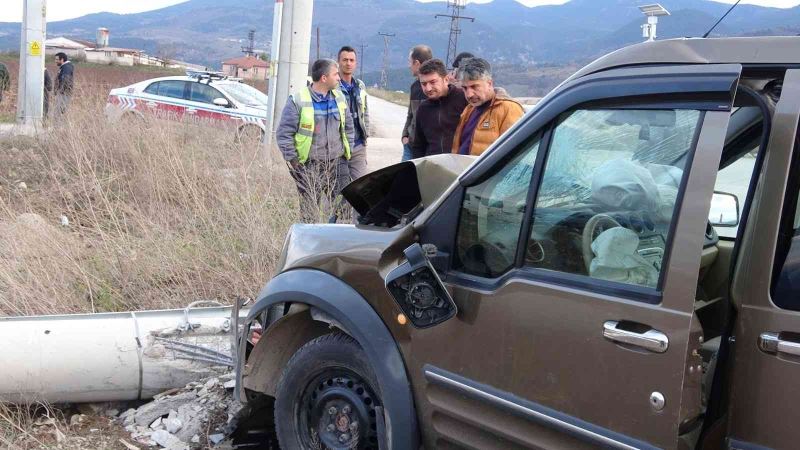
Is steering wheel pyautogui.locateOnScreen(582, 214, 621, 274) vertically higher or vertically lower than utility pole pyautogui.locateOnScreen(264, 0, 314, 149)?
lower

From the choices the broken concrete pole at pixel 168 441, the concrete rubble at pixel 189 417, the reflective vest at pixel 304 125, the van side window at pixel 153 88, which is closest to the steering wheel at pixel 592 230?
the concrete rubble at pixel 189 417

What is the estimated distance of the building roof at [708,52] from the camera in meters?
2.22

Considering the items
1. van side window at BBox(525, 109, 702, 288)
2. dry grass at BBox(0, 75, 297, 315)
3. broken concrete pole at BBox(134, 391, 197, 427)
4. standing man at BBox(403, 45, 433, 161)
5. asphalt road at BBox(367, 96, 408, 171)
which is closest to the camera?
van side window at BBox(525, 109, 702, 288)

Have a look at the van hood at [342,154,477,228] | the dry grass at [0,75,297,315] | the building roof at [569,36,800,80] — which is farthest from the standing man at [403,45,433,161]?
the building roof at [569,36,800,80]

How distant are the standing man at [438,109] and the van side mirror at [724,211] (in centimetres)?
345

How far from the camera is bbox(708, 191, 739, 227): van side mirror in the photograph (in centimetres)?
294

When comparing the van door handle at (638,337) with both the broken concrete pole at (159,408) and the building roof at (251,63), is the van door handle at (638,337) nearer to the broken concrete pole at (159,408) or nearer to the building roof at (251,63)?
the broken concrete pole at (159,408)

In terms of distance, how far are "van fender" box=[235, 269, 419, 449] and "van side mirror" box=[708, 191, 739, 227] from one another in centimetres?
133

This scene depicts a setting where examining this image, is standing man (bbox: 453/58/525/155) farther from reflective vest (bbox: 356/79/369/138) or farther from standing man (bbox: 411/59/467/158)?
reflective vest (bbox: 356/79/369/138)

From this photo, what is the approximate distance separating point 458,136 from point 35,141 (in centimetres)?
746

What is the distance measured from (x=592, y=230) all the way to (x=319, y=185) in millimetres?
4588

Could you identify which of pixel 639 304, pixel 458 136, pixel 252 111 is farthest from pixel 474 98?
pixel 252 111

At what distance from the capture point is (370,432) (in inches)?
123

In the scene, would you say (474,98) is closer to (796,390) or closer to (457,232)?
(457,232)
